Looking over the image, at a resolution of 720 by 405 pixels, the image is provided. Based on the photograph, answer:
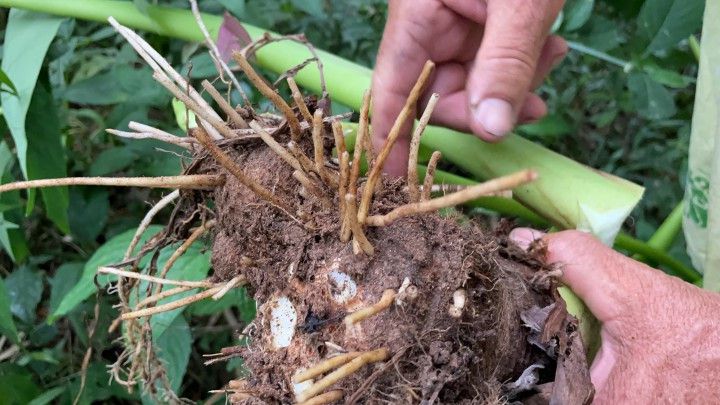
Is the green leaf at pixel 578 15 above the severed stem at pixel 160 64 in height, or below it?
above

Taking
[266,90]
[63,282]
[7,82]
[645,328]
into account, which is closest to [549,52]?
[645,328]

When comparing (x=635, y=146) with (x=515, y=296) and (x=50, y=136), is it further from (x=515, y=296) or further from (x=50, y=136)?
(x=50, y=136)

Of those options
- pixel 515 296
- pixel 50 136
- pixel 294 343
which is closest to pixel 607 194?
pixel 515 296

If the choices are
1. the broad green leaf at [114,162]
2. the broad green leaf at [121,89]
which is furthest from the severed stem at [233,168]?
the broad green leaf at [114,162]

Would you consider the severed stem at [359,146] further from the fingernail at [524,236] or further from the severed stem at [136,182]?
the fingernail at [524,236]

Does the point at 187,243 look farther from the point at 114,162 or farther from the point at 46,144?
the point at 114,162

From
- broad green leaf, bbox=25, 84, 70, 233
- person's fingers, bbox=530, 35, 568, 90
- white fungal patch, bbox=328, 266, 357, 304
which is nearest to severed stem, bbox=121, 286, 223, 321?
white fungal patch, bbox=328, 266, 357, 304
